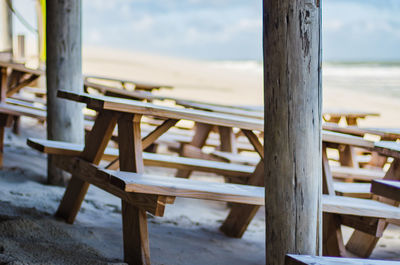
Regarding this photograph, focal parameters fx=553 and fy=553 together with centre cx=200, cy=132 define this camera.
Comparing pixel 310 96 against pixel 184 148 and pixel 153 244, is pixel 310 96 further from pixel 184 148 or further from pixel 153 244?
pixel 184 148

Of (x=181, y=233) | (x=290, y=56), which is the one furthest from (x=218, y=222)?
(x=290, y=56)

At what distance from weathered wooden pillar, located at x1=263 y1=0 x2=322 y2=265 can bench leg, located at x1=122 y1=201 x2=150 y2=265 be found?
726mm

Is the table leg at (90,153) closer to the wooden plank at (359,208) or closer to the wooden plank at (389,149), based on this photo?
the wooden plank at (359,208)

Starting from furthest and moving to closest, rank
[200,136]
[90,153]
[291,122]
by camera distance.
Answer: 1. [200,136]
2. [90,153]
3. [291,122]

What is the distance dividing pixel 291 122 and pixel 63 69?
99.8 inches

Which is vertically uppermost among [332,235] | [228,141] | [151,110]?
[151,110]

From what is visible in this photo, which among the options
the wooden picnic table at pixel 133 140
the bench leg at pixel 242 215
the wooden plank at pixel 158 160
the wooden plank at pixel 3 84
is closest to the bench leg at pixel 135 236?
the wooden picnic table at pixel 133 140

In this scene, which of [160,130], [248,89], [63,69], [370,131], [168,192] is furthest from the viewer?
[248,89]

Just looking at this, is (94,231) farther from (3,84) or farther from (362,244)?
(3,84)

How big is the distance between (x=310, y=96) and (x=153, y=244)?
4.88 ft

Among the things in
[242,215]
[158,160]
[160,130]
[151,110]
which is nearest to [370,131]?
[242,215]

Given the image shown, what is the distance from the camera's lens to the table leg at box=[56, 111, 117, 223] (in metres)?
3.06

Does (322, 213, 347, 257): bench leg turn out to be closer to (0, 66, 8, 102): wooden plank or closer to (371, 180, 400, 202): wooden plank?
(371, 180, 400, 202): wooden plank

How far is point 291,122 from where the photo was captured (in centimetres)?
212
